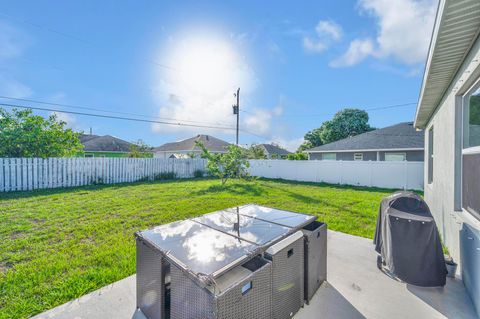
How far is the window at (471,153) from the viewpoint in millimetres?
2172

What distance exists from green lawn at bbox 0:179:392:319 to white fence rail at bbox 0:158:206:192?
107 cm

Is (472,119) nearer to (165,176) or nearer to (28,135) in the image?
(165,176)

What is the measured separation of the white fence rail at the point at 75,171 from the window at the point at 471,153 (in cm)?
1203

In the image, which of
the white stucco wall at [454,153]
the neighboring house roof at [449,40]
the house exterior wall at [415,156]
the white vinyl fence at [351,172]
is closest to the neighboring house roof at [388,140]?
the house exterior wall at [415,156]

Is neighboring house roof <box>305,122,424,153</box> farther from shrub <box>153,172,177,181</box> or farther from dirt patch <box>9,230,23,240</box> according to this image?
dirt patch <box>9,230,23,240</box>

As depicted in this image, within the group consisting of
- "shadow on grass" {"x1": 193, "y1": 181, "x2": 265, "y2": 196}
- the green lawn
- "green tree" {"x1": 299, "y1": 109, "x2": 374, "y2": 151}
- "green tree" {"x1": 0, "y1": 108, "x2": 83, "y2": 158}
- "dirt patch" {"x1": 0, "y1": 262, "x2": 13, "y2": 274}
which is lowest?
"dirt patch" {"x1": 0, "y1": 262, "x2": 13, "y2": 274}

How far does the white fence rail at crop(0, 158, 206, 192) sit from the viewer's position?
309 inches

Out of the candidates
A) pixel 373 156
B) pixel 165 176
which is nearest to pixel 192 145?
pixel 165 176

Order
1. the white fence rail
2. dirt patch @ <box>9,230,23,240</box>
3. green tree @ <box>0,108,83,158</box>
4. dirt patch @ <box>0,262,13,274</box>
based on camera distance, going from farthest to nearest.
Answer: green tree @ <box>0,108,83,158</box> < the white fence rail < dirt patch @ <box>9,230,23,240</box> < dirt patch @ <box>0,262,13,274</box>

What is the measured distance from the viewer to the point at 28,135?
28.7ft

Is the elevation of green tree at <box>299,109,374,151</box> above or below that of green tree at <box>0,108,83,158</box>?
above

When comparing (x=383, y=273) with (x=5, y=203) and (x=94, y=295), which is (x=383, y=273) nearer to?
(x=94, y=295)

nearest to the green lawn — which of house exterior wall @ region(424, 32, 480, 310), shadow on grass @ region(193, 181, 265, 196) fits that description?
shadow on grass @ region(193, 181, 265, 196)

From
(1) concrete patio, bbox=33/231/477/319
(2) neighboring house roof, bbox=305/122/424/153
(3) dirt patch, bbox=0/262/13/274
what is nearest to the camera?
(1) concrete patio, bbox=33/231/477/319
